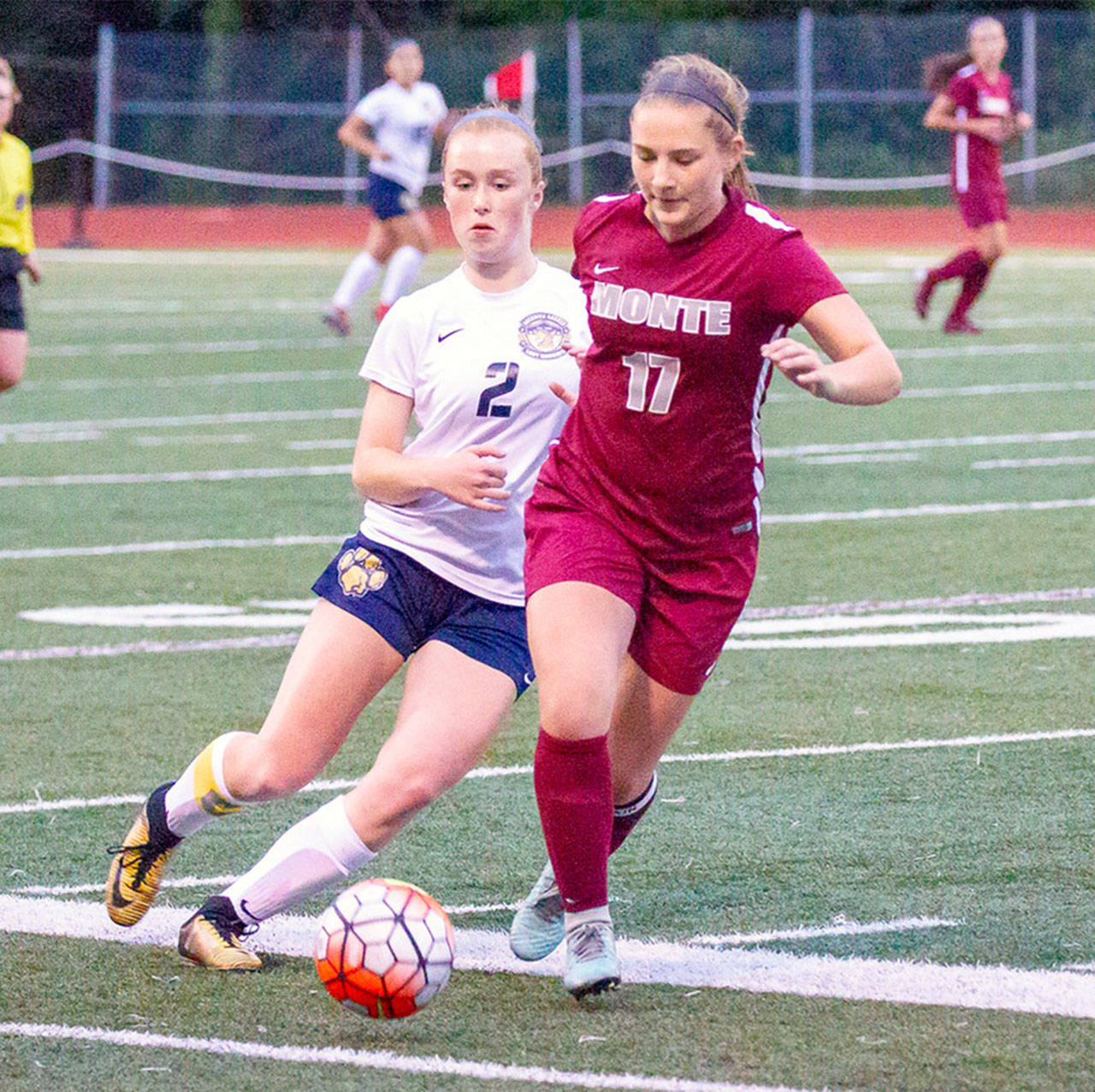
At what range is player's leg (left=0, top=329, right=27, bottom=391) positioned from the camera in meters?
11.1

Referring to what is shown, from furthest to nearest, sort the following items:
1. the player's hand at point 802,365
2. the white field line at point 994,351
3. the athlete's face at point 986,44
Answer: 1. the athlete's face at point 986,44
2. the white field line at point 994,351
3. the player's hand at point 802,365

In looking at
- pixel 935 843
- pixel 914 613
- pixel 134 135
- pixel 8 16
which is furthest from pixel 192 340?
pixel 8 16

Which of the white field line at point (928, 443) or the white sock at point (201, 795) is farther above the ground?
the white field line at point (928, 443)

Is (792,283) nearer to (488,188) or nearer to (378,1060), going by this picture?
(488,188)

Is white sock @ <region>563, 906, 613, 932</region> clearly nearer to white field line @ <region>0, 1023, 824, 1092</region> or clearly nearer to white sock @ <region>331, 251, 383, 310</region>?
white field line @ <region>0, 1023, 824, 1092</region>

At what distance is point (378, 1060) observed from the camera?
407 centimetres

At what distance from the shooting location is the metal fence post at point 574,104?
1462 inches

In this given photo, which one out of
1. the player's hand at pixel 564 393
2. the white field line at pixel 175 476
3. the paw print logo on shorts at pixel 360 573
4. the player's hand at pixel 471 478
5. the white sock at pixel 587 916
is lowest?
the white sock at pixel 587 916

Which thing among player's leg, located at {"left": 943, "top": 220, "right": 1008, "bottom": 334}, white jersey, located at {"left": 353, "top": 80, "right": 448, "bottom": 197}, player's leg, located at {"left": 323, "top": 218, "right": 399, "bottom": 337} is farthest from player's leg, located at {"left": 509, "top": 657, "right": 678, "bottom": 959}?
white jersey, located at {"left": 353, "top": 80, "right": 448, "bottom": 197}

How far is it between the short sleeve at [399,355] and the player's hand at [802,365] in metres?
0.90

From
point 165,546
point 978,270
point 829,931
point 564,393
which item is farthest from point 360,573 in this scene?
point 978,270

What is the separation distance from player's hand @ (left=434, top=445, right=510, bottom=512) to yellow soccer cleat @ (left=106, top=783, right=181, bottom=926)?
1.05 meters

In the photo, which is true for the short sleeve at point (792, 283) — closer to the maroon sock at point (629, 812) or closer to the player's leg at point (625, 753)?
the player's leg at point (625, 753)

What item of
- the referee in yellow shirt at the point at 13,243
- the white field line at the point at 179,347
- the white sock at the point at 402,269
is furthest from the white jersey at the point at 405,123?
the referee in yellow shirt at the point at 13,243
